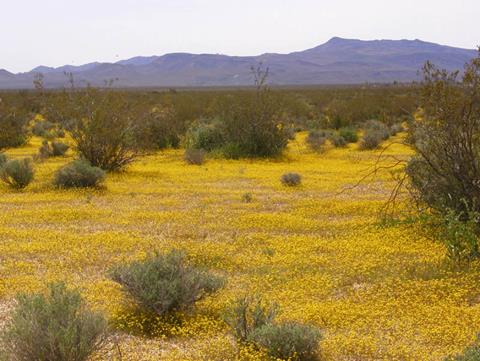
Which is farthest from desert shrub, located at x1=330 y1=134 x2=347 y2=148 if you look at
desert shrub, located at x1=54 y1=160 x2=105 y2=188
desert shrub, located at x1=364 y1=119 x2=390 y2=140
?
desert shrub, located at x1=54 y1=160 x2=105 y2=188

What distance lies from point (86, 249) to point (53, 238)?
1.09 metres

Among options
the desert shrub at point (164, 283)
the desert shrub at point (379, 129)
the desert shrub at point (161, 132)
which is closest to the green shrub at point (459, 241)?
the desert shrub at point (164, 283)

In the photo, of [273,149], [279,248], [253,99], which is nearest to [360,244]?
[279,248]

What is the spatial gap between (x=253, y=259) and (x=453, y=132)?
150 inches

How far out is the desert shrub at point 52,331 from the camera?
5.44 m

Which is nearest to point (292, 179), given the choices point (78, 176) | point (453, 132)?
point (78, 176)

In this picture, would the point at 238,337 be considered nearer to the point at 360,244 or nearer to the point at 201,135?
the point at 360,244

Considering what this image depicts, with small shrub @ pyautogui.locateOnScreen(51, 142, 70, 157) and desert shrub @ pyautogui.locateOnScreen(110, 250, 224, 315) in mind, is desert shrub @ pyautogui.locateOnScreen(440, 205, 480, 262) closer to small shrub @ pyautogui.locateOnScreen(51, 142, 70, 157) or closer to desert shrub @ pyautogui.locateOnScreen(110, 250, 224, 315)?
desert shrub @ pyautogui.locateOnScreen(110, 250, 224, 315)

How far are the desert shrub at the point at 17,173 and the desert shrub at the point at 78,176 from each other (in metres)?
0.77

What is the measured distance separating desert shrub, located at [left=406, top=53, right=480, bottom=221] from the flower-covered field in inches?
39.4

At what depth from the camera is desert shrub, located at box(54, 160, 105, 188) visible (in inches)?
617

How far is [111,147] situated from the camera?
60.8ft

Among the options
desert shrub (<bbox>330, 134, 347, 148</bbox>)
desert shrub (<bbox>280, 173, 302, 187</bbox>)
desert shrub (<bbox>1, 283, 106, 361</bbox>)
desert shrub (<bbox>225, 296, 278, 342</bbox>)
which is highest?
desert shrub (<bbox>1, 283, 106, 361</bbox>)

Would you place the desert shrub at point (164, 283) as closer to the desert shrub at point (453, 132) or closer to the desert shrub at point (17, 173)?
the desert shrub at point (453, 132)
